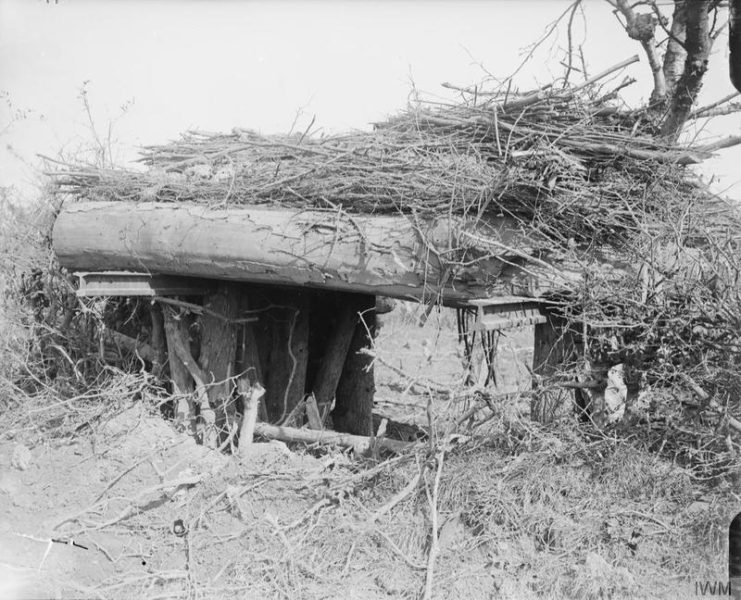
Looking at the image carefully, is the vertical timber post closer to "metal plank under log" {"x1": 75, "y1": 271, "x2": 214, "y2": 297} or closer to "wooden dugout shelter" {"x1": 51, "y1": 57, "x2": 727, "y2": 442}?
"wooden dugout shelter" {"x1": 51, "y1": 57, "x2": 727, "y2": 442}

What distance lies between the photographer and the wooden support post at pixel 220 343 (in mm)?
7148

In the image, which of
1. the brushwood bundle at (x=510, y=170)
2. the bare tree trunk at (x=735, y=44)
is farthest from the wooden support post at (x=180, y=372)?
the bare tree trunk at (x=735, y=44)

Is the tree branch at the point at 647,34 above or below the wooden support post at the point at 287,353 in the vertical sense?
above

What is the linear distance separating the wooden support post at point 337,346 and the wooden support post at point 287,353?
0.88ft

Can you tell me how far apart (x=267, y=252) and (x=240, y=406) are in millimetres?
2591

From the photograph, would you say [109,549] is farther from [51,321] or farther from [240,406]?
[51,321]

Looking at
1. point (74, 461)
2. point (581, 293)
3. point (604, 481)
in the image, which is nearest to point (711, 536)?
point (604, 481)

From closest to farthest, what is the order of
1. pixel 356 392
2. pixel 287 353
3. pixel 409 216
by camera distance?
pixel 409 216
pixel 287 353
pixel 356 392

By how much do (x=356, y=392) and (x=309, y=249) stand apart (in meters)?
3.52

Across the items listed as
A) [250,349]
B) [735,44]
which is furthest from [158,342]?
[735,44]

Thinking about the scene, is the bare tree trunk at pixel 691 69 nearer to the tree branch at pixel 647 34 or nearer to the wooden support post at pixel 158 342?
the tree branch at pixel 647 34

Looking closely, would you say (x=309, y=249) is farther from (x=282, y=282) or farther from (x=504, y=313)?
(x=504, y=313)

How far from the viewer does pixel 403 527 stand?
4770 mm

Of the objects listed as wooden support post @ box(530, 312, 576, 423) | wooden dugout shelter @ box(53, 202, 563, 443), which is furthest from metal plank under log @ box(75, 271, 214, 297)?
wooden support post @ box(530, 312, 576, 423)
